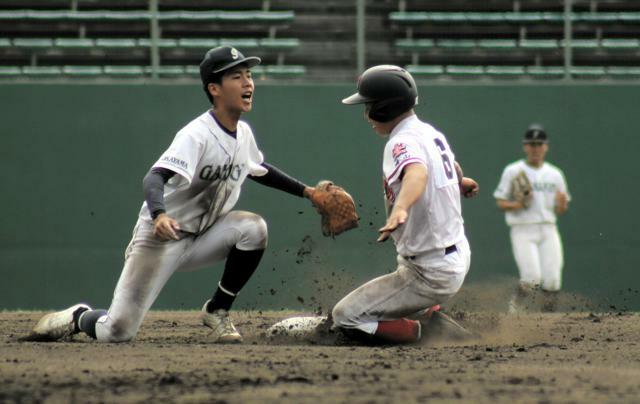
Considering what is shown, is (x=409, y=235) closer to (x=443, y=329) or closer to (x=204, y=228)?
(x=443, y=329)

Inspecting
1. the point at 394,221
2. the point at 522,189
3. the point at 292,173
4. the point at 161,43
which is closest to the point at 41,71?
the point at 161,43

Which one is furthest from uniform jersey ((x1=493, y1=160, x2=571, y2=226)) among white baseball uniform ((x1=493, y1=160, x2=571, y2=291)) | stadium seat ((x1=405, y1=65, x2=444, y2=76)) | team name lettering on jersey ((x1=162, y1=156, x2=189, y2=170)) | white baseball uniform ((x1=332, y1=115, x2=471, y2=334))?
team name lettering on jersey ((x1=162, y1=156, x2=189, y2=170))

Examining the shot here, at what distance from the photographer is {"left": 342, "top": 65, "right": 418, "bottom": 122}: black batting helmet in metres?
6.57

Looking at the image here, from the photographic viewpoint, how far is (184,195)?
673cm

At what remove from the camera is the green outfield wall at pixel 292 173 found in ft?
39.2

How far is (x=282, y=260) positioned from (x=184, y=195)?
16.9 feet

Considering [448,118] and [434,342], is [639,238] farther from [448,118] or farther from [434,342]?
[434,342]

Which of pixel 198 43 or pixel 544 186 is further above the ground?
pixel 198 43

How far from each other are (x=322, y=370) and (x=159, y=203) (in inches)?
61.4

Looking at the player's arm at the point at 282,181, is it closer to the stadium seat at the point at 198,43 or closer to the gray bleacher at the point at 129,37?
the gray bleacher at the point at 129,37

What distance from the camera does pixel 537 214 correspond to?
11570 millimetres

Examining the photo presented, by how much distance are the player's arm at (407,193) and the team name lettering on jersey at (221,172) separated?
3.87ft

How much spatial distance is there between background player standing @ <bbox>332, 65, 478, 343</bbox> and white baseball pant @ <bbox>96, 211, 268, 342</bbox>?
31.6 inches

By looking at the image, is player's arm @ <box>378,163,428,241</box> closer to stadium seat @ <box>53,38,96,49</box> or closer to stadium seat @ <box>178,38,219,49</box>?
stadium seat @ <box>178,38,219,49</box>
